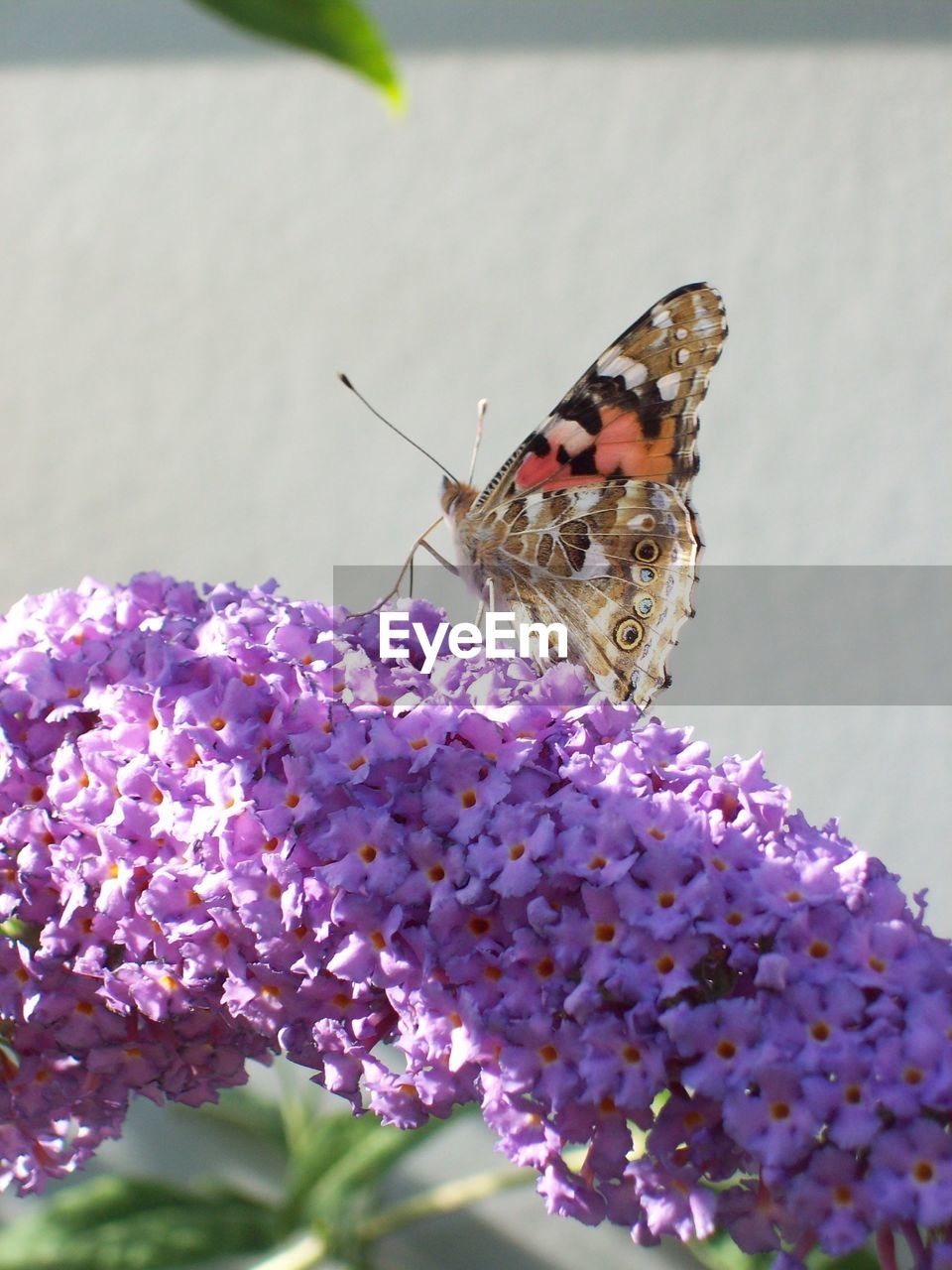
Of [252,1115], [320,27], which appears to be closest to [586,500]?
[320,27]

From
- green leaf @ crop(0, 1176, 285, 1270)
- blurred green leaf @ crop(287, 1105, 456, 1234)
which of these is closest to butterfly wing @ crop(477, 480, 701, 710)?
blurred green leaf @ crop(287, 1105, 456, 1234)

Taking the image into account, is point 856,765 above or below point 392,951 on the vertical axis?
below

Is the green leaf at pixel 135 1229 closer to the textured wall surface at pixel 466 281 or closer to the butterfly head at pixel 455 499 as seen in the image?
the butterfly head at pixel 455 499

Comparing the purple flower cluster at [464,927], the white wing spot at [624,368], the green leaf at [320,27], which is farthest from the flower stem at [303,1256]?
the green leaf at [320,27]

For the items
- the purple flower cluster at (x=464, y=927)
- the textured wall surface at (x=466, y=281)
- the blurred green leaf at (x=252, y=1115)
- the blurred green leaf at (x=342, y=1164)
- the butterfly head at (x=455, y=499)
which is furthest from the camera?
the textured wall surface at (x=466, y=281)

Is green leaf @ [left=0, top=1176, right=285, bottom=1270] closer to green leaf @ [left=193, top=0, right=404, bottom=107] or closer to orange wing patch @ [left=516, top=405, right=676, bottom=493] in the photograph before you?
orange wing patch @ [left=516, top=405, right=676, bottom=493]

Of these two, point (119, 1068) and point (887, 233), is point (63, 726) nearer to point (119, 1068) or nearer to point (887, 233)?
point (119, 1068)

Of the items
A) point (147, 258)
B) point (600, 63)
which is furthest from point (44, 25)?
point (600, 63)
